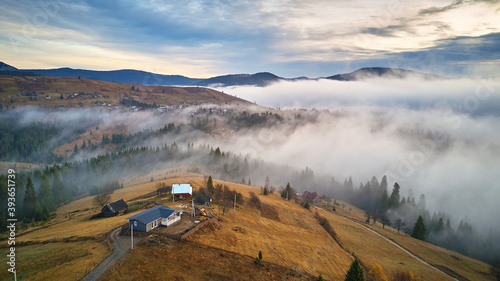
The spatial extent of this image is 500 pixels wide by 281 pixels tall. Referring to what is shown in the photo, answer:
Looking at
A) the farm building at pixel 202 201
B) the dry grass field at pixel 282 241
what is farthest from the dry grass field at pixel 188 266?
the farm building at pixel 202 201

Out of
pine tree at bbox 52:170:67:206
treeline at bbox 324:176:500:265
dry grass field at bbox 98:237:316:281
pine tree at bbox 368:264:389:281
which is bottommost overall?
treeline at bbox 324:176:500:265

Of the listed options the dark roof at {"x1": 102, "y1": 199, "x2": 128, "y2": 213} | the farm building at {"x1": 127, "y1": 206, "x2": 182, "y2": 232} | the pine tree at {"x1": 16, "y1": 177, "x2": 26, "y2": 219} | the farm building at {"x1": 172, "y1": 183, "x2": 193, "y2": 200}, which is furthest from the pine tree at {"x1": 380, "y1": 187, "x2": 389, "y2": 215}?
the pine tree at {"x1": 16, "y1": 177, "x2": 26, "y2": 219}

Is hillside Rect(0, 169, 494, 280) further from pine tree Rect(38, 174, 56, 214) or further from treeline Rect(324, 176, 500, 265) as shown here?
treeline Rect(324, 176, 500, 265)

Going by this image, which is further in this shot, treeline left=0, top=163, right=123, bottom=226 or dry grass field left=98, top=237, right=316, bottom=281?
treeline left=0, top=163, right=123, bottom=226

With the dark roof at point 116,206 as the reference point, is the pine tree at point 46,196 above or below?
below

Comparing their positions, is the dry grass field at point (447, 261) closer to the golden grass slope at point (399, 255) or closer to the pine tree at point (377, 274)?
the golden grass slope at point (399, 255)

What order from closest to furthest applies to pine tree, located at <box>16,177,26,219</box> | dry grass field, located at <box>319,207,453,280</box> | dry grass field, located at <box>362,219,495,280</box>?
dry grass field, located at <box>319,207,453,280</box> < dry grass field, located at <box>362,219,495,280</box> < pine tree, located at <box>16,177,26,219</box>

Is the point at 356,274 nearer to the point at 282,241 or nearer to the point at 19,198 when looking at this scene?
the point at 282,241

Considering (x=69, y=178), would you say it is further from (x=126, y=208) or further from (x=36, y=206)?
(x=126, y=208)
